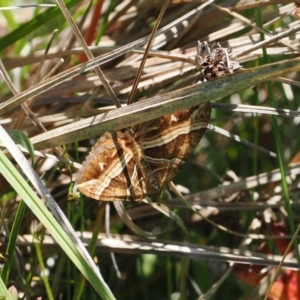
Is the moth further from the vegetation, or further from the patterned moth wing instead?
the vegetation

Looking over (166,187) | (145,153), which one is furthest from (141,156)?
(166,187)

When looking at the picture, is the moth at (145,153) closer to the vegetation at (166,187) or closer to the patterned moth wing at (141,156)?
the patterned moth wing at (141,156)

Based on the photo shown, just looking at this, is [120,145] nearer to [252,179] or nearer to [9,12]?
[252,179]

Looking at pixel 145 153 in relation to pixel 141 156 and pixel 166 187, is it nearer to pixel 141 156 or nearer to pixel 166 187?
pixel 141 156

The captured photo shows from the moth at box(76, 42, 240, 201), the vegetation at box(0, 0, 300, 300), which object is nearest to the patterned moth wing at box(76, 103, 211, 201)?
the moth at box(76, 42, 240, 201)

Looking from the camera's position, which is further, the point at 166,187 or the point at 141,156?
the point at 166,187

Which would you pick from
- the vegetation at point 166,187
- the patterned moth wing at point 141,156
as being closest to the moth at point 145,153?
the patterned moth wing at point 141,156

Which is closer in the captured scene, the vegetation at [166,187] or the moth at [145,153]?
the moth at [145,153]

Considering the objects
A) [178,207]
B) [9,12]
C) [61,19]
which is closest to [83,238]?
[178,207]
